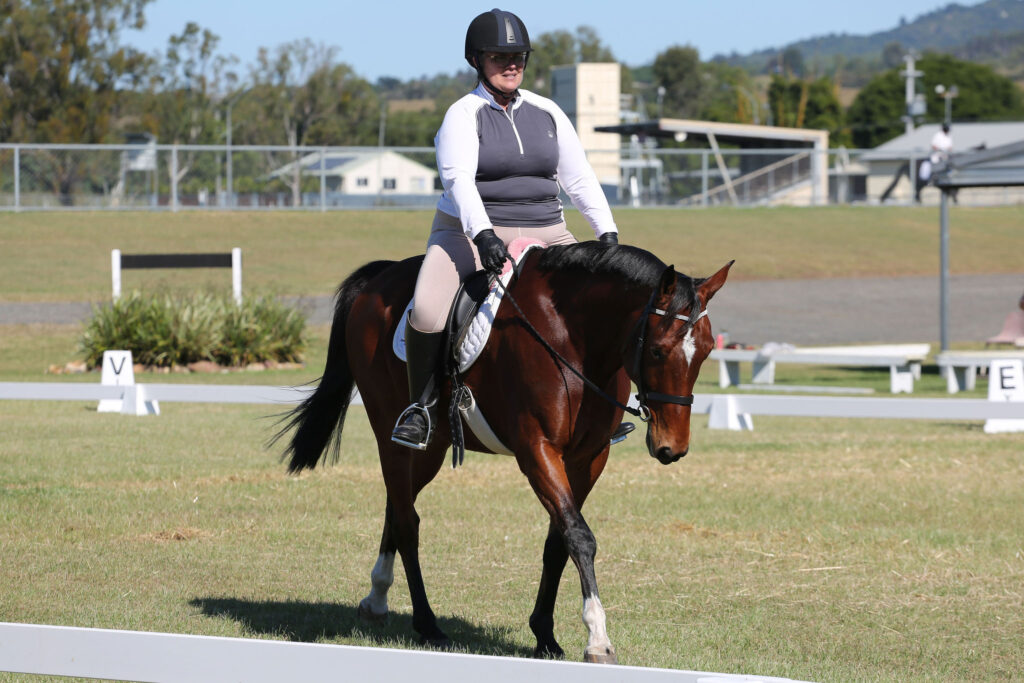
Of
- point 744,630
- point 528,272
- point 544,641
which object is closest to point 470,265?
point 528,272

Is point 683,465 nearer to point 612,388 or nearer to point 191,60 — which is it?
point 612,388

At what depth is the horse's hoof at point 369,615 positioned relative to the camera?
6598 millimetres

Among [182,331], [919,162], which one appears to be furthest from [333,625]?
[919,162]

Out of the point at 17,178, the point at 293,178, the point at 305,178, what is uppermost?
the point at 305,178

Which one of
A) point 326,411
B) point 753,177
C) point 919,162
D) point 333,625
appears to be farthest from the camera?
point 919,162

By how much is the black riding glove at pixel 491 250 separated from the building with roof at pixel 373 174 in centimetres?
3871

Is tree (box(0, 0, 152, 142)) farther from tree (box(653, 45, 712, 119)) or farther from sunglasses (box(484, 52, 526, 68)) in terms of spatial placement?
tree (box(653, 45, 712, 119))

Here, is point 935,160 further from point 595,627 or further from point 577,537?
point 595,627

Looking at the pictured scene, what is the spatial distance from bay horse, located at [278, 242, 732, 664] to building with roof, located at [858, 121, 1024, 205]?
43151 millimetres

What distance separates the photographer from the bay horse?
498 cm

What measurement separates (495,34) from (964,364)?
15.5 m

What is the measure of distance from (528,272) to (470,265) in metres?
0.39

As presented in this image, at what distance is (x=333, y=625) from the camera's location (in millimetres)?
Answer: 6547

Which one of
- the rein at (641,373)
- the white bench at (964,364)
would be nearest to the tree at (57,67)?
the white bench at (964,364)
